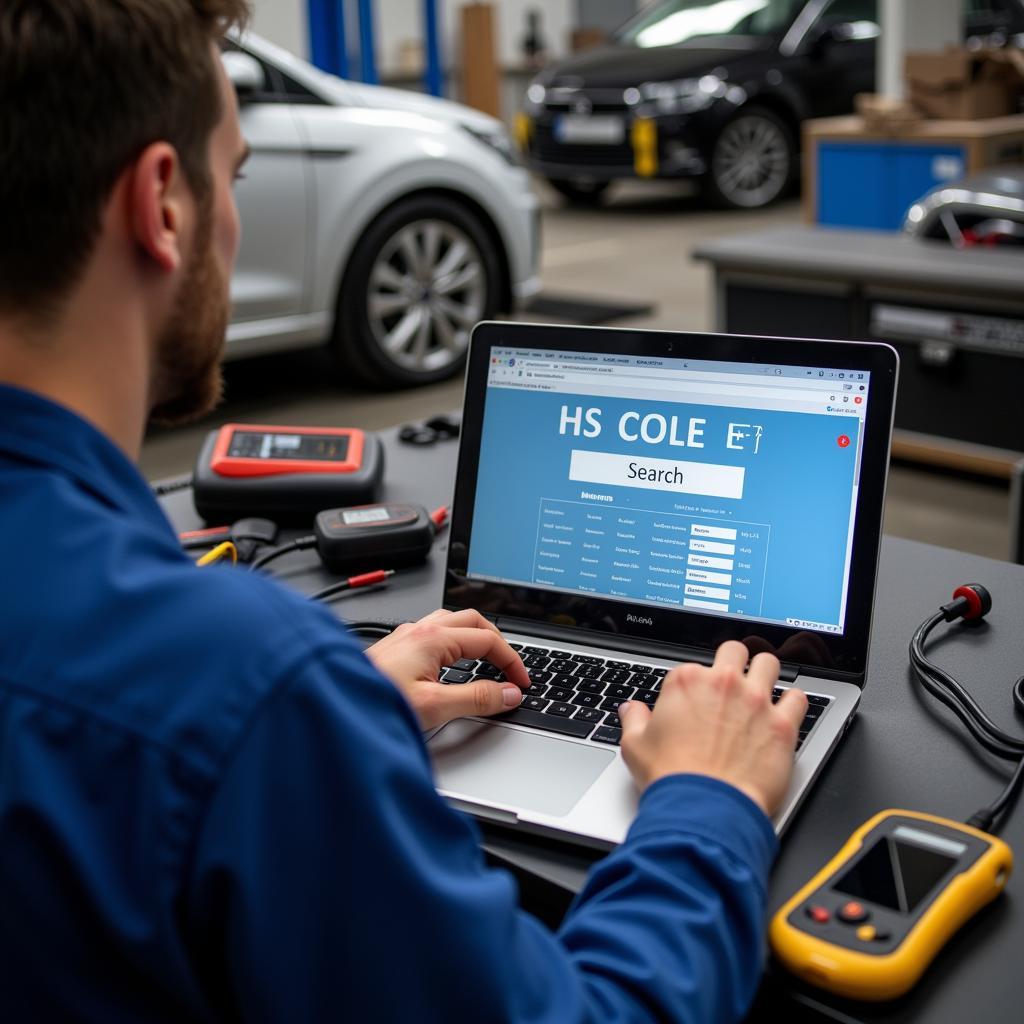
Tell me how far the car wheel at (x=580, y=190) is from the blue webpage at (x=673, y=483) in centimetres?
817

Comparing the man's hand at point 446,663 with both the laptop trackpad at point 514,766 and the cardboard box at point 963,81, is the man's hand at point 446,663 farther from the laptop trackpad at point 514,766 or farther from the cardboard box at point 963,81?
the cardboard box at point 963,81

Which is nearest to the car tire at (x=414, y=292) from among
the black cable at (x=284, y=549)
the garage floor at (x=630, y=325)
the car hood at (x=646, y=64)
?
the garage floor at (x=630, y=325)

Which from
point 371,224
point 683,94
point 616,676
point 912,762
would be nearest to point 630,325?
point 371,224

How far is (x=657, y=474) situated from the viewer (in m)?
1.19

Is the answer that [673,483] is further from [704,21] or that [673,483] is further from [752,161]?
[704,21]

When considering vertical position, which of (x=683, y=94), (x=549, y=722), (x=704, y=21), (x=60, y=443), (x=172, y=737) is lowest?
(x=549, y=722)

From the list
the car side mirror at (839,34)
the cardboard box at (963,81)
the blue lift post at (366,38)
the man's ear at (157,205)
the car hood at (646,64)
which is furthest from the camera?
the car side mirror at (839,34)

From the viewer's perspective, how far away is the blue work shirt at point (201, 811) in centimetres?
58

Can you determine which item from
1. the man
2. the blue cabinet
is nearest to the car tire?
the blue cabinet

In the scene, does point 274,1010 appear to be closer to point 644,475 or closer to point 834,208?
point 644,475

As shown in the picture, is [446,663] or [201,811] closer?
[201,811]

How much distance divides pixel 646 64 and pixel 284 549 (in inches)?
286

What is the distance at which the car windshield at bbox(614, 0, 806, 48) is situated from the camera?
836 cm

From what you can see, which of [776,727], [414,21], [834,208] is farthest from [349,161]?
[414,21]
